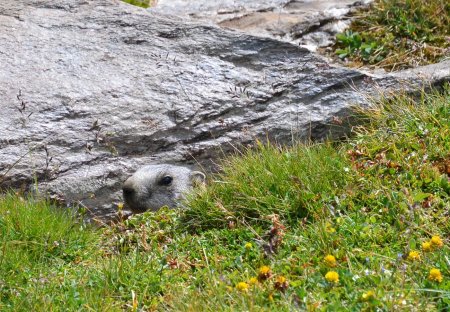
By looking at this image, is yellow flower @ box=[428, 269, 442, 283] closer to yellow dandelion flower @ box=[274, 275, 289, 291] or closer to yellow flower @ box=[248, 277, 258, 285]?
yellow dandelion flower @ box=[274, 275, 289, 291]

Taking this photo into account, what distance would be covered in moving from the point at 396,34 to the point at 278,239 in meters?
5.71

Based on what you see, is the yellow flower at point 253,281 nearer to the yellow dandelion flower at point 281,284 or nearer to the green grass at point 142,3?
the yellow dandelion flower at point 281,284

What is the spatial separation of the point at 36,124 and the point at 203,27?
2.41 meters

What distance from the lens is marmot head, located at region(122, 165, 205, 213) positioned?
816 centimetres

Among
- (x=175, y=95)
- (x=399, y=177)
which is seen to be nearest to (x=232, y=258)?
(x=399, y=177)

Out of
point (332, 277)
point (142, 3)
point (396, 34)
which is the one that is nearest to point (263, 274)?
point (332, 277)

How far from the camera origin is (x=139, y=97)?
8.74 meters

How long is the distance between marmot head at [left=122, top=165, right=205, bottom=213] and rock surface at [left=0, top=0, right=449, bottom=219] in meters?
0.23

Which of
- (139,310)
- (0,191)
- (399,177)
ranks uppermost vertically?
(399,177)

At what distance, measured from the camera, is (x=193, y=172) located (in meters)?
8.38

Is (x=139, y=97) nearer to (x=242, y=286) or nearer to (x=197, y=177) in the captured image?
(x=197, y=177)

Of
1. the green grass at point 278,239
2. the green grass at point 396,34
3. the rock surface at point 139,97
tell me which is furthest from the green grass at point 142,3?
the green grass at point 278,239

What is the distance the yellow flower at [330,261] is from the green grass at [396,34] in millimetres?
5196

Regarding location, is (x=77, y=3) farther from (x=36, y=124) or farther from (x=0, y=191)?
(x=0, y=191)
